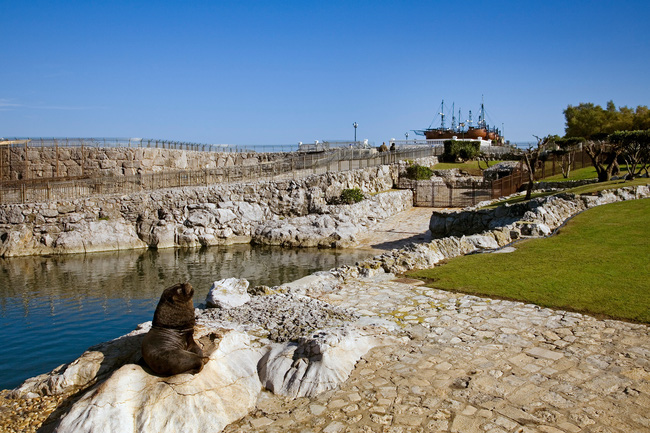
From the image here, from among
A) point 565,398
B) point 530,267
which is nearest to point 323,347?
point 565,398

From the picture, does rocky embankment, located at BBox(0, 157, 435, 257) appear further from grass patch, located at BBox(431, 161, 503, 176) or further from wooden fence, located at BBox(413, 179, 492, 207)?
grass patch, located at BBox(431, 161, 503, 176)

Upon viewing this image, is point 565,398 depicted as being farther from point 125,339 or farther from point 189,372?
point 125,339

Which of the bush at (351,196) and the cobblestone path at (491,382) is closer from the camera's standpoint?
the cobblestone path at (491,382)

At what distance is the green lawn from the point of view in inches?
368

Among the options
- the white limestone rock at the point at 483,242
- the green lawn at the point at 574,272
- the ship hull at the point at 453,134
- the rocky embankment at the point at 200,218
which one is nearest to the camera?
the green lawn at the point at 574,272

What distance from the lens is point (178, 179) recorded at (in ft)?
123

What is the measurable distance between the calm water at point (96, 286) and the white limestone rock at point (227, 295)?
4.74 meters

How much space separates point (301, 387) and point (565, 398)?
326 cm

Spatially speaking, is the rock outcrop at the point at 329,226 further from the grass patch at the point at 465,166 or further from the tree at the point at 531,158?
the grass patch at the point at 465,166

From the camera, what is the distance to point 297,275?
2272 cm

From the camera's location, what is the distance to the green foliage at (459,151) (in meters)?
52.4

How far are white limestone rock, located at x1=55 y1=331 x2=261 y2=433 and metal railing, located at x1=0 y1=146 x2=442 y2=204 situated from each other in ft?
99.8

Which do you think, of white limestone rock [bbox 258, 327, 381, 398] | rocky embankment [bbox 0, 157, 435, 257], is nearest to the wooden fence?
rocky embankment [bbox 0, 157, 435, 257]

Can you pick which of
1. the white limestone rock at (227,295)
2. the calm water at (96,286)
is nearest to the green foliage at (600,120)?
the calm water at (96,286)
